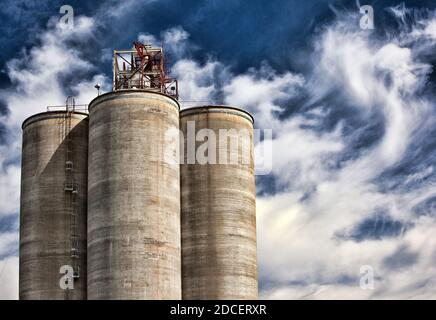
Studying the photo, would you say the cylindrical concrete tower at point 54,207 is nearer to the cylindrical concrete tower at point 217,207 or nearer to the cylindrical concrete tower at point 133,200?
the cylindrical concrete tower at point 133,200

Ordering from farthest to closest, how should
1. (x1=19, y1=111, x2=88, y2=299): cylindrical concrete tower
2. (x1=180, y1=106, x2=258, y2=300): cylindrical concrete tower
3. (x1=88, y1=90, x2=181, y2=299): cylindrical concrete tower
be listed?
(x1=180, y1=106, x2=258, y2=300): cylindrical concrete tower < (x1=19, y1=111, x2=88, y2=299): cylindrical concrete tower < (x1=88, y1=90, x2=181, y2=299): cylindrical concrete tower

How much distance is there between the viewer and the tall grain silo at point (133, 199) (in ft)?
214

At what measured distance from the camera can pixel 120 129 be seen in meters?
68.2

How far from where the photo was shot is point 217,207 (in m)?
71.2

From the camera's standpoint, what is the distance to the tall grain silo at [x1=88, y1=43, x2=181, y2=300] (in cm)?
6538

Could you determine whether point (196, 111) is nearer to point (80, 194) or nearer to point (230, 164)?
point (230, 164)

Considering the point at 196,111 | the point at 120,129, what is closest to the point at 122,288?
the point at 120,129

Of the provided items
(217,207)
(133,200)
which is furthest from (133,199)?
(217,207)

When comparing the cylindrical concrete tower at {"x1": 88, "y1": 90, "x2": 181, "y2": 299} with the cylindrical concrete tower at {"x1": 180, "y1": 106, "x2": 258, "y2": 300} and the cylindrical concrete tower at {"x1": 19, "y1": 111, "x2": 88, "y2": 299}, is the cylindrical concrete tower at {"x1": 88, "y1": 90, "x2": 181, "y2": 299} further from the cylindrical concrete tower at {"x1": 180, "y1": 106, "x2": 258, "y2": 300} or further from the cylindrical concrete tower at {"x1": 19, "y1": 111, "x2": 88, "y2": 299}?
the cylindrical concrete tower at {"x1": 19, "y1": 111, "x2": 88, "y2": 299}

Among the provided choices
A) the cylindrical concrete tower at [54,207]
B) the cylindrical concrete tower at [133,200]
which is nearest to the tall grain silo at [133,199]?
the cylindrical concrete tower at [133,200]

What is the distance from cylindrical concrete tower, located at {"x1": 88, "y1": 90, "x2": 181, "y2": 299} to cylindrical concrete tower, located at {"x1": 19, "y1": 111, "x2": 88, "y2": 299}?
9.59 ft

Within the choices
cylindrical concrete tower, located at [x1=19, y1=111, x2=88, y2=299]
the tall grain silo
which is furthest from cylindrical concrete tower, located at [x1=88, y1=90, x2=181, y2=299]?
cylindrical concrete tower, located at [x1=19, y1=111, x2=88, y2=299]

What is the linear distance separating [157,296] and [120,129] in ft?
43.6

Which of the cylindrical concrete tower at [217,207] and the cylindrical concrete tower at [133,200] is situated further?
the cylindrical concrete tower at [217,207]
